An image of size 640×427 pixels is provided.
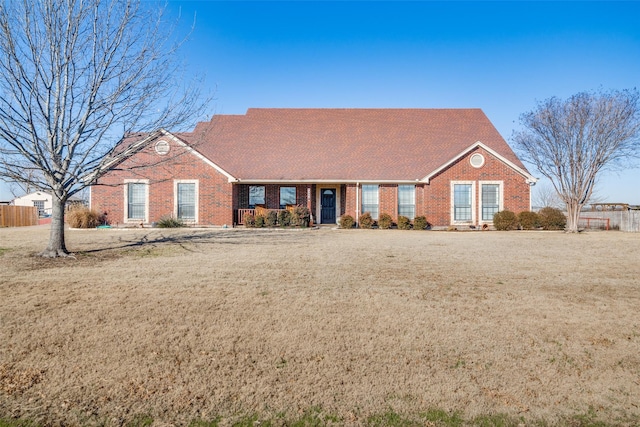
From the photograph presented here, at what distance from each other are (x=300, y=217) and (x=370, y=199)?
4.27 m

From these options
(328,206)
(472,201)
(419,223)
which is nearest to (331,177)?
(328,206)

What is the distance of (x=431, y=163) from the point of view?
22922 mm

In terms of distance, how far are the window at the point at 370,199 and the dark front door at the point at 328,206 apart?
6.65 feet

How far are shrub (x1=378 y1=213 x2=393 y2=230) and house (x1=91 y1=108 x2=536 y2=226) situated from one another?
37.8 inches

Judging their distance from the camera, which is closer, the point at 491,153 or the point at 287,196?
the point at 491,153

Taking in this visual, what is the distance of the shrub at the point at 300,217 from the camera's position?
20641mm

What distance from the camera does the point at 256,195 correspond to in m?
23.0

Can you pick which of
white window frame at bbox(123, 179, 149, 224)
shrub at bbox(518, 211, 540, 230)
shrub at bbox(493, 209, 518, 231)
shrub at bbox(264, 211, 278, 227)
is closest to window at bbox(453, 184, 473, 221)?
shrub at bbox(493, 209, 518, 231)

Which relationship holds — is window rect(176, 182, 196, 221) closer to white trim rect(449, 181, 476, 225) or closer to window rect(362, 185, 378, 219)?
window rect(362, 185, 378, 219)

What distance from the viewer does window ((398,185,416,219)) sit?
72.7 ft

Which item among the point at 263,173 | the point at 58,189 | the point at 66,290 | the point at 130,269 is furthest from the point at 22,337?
the point at 263,173

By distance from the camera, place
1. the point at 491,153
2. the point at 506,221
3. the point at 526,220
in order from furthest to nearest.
Result: 1. the point at 491,153
2. the point at 526,220
3. the point at 506,221

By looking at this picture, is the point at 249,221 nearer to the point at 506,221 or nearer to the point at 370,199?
the point at 370,199

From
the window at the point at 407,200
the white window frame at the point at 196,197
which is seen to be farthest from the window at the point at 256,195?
the window at the point at 407,200
